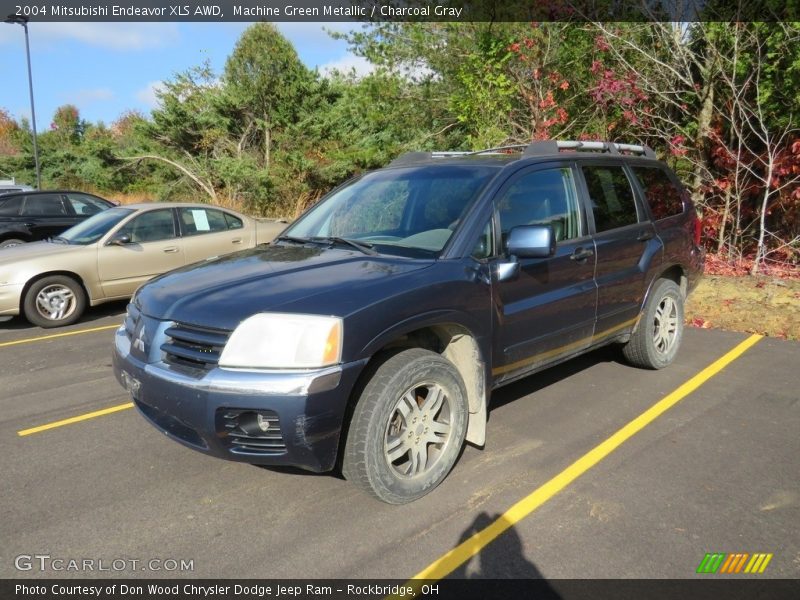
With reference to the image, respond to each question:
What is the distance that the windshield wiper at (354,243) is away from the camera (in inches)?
143

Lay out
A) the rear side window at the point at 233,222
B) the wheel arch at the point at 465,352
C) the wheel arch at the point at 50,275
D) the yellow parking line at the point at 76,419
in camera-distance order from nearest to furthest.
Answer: the wheel arch at the point at 465,352 < the yellow parking line at the point at 76,419 < the wheel arch at the point at 50,275 < the rear side window at the point at 233,222

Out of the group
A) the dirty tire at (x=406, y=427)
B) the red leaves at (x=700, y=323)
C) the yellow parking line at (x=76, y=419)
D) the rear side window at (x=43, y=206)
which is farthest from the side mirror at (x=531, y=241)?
the rear side window at (x=43, y=206)

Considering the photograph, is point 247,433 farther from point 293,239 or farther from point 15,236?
point 15,236

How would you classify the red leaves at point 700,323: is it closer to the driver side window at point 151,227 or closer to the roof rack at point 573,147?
the roof rack at point 573,147

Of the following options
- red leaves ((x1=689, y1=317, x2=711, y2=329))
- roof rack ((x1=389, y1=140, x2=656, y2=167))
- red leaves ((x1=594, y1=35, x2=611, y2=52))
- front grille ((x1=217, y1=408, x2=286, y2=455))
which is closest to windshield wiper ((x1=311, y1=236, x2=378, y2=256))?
roof rack ((x1=389, y1=140, x2=656, y2=167))

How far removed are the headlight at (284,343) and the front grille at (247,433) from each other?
22 centimetres

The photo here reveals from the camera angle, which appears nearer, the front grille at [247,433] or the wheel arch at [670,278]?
the front grille at [247,433]

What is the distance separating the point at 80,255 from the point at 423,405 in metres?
6.39

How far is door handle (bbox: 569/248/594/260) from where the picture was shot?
4156mm

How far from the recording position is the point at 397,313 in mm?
3059

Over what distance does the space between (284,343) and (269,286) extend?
43cm

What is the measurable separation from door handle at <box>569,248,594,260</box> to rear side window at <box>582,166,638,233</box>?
0.26 m

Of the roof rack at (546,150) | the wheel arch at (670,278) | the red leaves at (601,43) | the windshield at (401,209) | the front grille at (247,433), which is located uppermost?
the red leaves at (601,43)

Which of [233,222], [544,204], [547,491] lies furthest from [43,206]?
[547,491]
